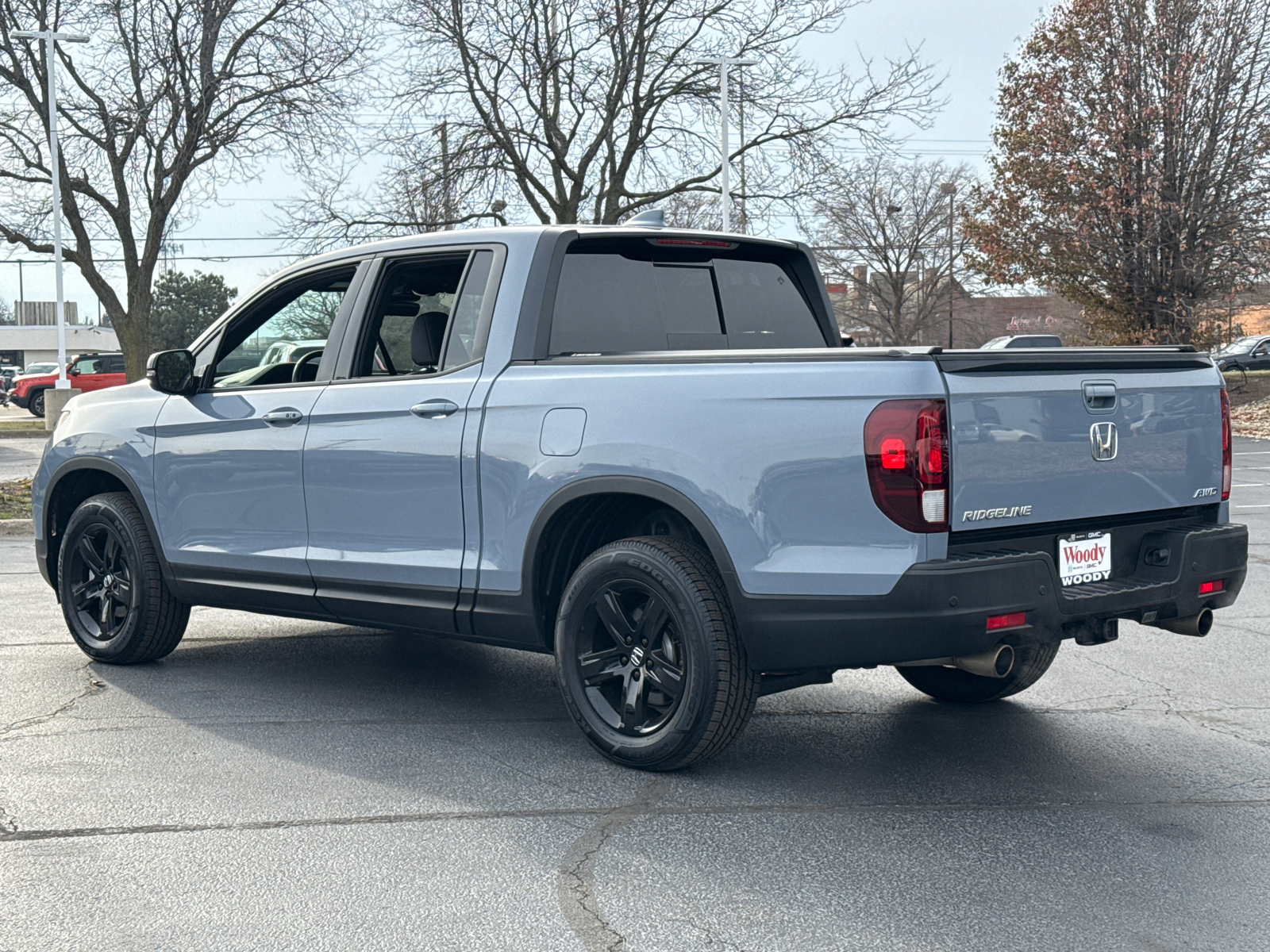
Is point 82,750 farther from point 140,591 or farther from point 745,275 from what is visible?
point 745,275

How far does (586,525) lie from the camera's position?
5.06 metres

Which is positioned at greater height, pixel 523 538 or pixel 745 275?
pixel 745 275

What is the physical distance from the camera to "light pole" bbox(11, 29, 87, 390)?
89.5 ft

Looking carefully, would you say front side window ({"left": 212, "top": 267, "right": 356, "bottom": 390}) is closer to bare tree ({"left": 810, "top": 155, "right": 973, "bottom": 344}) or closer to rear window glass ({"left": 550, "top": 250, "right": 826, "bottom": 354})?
rear window glass ({"left": 550, "top": 250, "right": 826, "bottom": 354})

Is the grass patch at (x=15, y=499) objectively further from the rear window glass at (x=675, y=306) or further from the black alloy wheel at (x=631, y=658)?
the black alloy wheel at (x=631, y=658)

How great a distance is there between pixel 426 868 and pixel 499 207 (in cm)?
2659

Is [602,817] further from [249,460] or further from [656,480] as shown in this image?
[249,460]

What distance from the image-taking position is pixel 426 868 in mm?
3859

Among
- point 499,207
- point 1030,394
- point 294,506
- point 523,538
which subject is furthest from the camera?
point 499,207

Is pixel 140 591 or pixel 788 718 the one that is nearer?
pixel 788 718

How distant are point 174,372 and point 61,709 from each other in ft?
5.13

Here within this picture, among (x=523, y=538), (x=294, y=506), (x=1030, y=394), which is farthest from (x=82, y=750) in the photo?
(x=1030, y=394)

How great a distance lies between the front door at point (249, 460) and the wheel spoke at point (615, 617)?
1.53 meters

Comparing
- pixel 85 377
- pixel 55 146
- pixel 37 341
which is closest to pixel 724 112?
pixel 55 146
